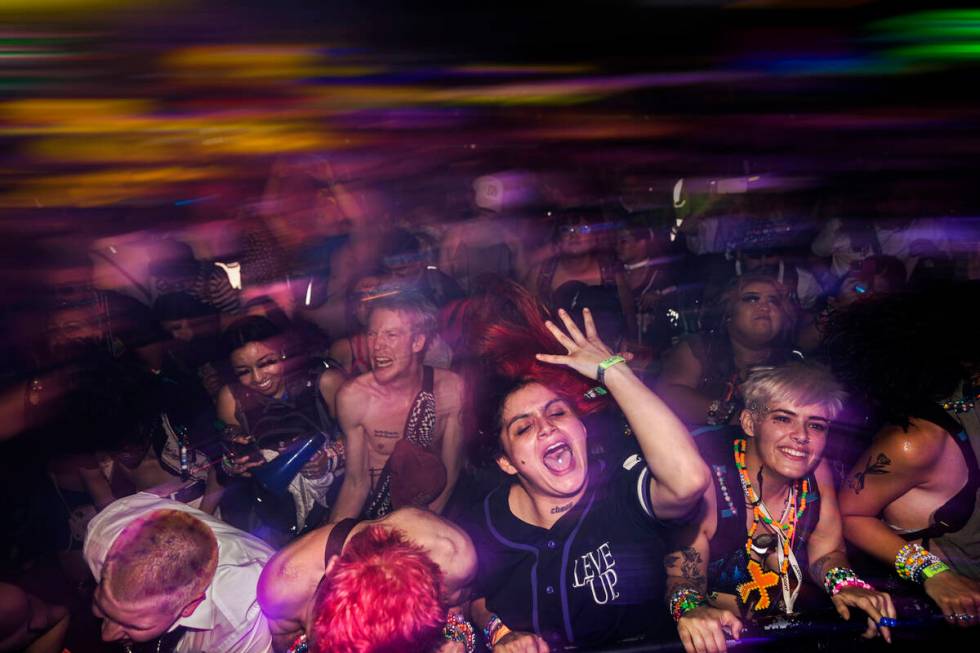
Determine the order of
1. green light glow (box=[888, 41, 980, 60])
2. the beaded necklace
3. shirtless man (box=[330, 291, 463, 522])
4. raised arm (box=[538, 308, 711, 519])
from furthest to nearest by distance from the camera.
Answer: green light glow (box=[888, 41, 980, 60]), shirtless man (box=[330, 291, 463, 522]), the beaded necklace, raised arm (box=[538, 308, 711, 519])

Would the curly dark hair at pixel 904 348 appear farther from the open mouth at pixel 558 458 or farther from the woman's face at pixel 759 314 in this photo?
the open mouth at pixel 558 458

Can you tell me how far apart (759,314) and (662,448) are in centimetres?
150

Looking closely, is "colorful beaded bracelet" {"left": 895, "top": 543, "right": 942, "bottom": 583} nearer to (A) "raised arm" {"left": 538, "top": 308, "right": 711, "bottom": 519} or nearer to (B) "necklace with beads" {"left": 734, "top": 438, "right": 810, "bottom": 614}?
(B) "necklace with beads" {"left": 734, "top": 438, "right": 810, "bottom": 614}

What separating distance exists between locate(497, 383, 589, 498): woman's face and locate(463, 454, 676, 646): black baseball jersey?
0.32ft

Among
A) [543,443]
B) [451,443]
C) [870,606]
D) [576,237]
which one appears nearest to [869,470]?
[870,606]

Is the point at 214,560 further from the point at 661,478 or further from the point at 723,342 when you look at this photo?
the point at 723,342

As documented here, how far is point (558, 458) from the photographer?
1701 millimetres

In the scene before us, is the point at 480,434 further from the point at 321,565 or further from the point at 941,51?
the point at 941,51

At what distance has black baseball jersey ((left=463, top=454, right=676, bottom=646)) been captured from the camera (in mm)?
1575

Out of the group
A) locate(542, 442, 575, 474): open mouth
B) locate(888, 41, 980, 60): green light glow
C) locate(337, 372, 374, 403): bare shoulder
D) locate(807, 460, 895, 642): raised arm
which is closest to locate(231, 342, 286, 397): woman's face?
locate(337, 372, 374, 403): bare shoulder

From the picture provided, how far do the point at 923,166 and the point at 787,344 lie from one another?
9.85 ft

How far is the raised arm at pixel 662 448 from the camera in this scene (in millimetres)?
1467

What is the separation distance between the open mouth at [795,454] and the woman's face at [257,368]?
81.0 inches

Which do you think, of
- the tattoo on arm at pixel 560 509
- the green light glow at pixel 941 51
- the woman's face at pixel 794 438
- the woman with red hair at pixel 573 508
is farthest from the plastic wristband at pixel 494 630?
the green light glow at pixel 941 51
